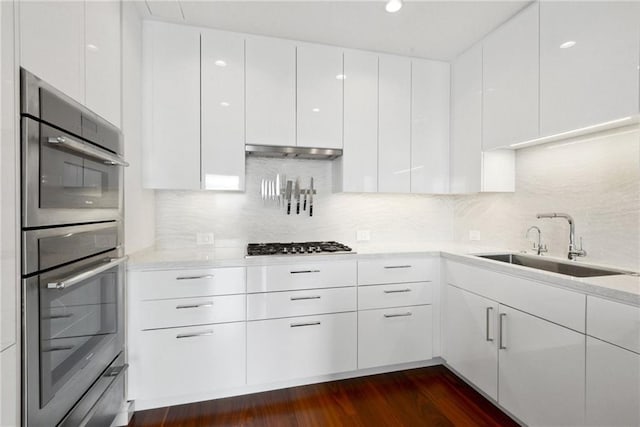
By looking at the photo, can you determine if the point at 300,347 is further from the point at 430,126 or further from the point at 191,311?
the point at 430,126

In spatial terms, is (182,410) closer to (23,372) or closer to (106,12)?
(23,372)

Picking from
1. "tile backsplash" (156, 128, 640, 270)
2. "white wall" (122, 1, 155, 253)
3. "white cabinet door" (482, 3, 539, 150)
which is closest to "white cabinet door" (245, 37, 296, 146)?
"tile backsplash" (156, 128, 640, 270)

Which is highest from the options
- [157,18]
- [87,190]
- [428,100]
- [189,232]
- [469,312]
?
[157,18]

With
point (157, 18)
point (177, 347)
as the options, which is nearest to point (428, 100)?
point (157, 18)

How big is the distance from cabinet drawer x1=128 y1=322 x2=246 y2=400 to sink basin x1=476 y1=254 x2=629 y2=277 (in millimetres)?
1914

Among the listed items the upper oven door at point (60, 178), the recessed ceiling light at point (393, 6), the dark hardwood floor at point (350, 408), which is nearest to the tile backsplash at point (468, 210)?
the upper oven door at point (60, 178)

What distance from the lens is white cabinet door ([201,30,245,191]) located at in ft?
7.20

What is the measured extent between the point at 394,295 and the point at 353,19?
6.49 feet

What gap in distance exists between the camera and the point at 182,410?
1869mm

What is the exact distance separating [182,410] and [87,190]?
144 centimetres

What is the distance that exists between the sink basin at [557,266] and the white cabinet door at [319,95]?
5.04 feet

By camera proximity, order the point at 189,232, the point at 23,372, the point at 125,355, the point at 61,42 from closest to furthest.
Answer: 1. the point at 23,372
2. the point at 61,42
3. the point at 125,355
4. the point at 189,232

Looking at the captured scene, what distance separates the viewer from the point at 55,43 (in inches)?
43.8

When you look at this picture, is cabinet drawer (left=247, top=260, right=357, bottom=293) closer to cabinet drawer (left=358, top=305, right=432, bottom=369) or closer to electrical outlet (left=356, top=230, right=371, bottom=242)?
cabinet drawer (left=358, top=305, right=432, bottom=369)
